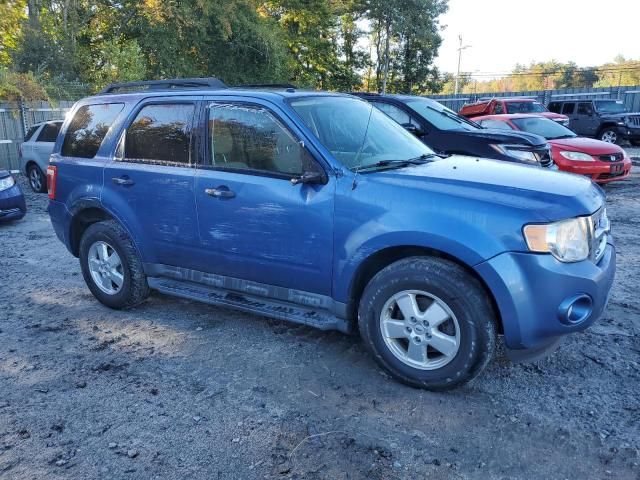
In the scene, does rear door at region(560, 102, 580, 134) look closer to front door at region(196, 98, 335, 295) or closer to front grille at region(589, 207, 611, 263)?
front grille at region(589, 207, 611, 263)

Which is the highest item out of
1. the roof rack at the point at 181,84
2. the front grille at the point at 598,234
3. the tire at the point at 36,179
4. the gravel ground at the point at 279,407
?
the roof rack at the point at 181,84

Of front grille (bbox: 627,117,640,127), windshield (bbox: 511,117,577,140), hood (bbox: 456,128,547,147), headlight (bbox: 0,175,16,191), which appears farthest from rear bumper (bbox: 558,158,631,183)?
front grille (bbox: 627,117,640,127)

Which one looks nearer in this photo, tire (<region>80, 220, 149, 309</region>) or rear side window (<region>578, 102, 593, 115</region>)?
tire (<region>80, 220, 149, 309</region>)

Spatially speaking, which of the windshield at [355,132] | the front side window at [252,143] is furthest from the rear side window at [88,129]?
the windshield at [355,132]

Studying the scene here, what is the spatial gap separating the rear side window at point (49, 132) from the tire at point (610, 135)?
1723 cm

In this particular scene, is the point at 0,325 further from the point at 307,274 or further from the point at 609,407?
the point at 609,407

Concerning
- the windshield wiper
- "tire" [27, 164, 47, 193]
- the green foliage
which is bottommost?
"tire" [27, 164, 47, 193]

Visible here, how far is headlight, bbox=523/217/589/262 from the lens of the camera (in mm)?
2916

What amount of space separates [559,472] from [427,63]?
46.9 metres

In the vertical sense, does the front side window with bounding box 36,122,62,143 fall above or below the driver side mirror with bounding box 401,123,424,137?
below

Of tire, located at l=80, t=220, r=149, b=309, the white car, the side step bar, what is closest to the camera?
the side step bar

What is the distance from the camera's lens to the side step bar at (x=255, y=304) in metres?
3.60

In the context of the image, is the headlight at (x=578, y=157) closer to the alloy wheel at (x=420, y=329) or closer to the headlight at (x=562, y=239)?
the headlight at (x=562, y=239)

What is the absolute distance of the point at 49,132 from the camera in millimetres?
11961
